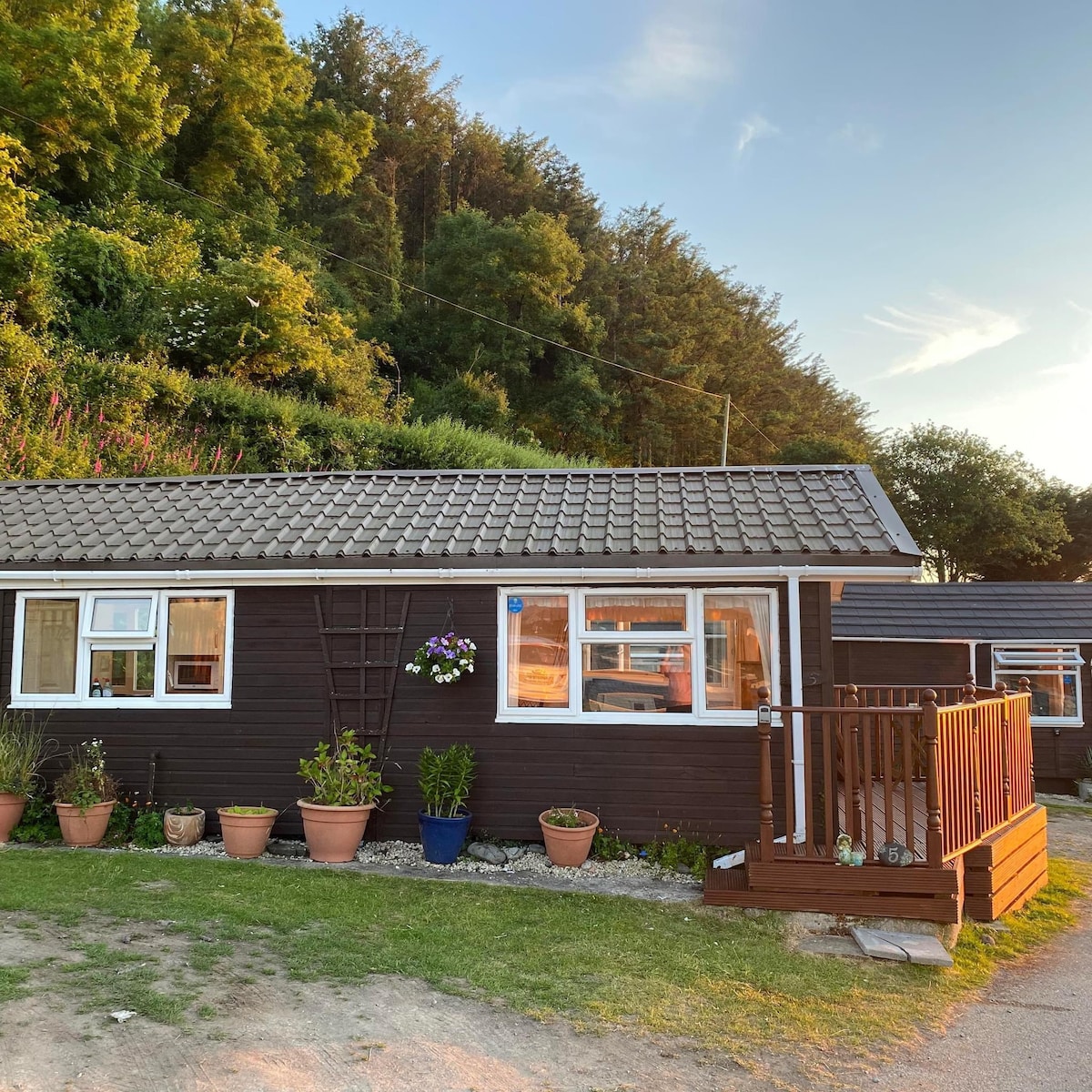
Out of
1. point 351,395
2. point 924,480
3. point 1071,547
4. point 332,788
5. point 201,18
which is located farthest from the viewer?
point 1071,547

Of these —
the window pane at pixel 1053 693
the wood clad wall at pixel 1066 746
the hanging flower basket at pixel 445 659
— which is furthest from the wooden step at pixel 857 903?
the wood clad wall at pixel 1066 746

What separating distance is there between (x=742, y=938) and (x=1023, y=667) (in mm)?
11651

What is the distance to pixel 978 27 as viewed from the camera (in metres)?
12.9

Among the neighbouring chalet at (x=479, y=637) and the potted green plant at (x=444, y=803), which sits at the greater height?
the neighbouring chalet at (x=479, y=637)

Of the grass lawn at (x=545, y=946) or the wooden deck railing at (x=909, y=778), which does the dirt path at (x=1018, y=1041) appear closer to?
the grass lawn at (x=545, y=946)

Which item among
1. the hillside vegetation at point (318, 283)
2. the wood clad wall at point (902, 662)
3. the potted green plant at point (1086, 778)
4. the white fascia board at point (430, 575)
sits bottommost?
the potted green plant at point (1086, 778)

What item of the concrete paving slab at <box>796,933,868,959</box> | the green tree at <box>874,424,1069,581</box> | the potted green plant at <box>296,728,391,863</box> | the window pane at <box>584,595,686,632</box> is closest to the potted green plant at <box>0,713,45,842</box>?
the potted green plant at <box>296,728,391,863</box>

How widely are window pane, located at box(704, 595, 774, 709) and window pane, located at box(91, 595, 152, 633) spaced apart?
5.30 metres

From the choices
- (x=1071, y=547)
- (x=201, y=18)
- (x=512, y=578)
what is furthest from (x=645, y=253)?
(x=512, y=578)

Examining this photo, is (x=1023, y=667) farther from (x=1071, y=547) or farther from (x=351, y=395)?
(x=1071, y=547)

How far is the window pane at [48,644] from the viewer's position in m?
8.26

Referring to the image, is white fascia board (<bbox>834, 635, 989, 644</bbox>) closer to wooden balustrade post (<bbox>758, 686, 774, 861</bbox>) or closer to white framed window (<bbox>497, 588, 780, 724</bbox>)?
white framed window (<bbox>497, 588, 780, 724</bbox>)

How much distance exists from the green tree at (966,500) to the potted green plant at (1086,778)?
53.9 feet

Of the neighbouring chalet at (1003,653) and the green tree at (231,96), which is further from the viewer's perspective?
the green tree at (231,96)
